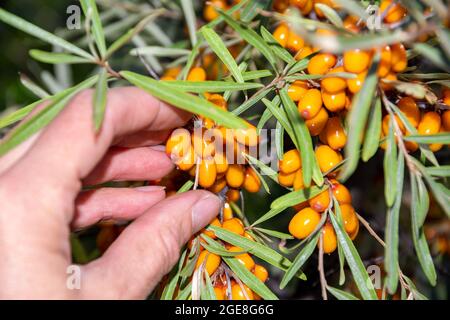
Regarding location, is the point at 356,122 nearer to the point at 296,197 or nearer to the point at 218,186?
the point at 296,197

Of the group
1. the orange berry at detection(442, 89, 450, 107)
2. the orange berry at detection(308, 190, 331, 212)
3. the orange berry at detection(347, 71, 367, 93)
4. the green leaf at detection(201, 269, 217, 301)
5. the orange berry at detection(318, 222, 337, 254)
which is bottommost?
the green leaf at detection(201, 269, 217, 301)

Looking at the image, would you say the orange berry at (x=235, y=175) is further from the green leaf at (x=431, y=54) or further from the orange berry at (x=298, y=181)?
the green leaf at (x=431, y=54)

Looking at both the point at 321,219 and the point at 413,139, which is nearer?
the point at 413,139

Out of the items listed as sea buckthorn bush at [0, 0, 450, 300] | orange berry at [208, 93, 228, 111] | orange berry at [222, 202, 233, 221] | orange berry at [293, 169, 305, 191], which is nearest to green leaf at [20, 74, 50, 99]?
sea buckthorn bush at [0, 0, 450, 300]

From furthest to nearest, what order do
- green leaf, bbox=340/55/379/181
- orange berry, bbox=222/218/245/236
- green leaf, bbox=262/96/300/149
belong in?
orange berry, bbox=222/218/245/236 → green leaf, bbox=262/96/300/149 → green leaf, bbox=340/55/379/181

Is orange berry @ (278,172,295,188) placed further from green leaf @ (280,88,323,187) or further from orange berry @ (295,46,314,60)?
orange berry @ (295,46,314,60)

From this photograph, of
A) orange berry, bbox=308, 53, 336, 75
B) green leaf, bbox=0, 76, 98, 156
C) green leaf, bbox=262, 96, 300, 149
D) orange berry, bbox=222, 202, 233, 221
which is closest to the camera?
green leaf, bbox=0, 76, 98, 156
